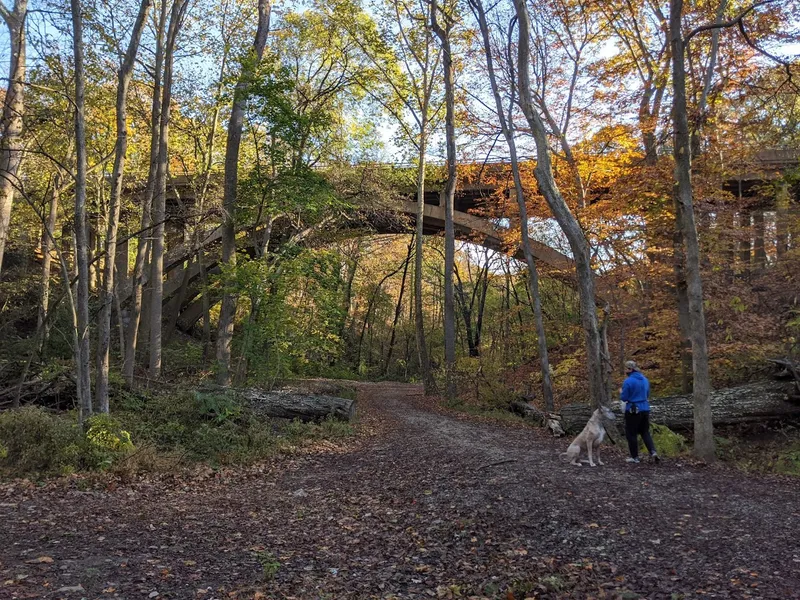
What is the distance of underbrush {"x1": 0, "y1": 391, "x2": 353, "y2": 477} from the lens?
7461mm

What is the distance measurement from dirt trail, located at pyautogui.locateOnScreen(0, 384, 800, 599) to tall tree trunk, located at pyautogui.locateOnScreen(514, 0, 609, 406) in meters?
2.36

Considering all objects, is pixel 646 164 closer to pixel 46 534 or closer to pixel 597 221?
pixel 597 221

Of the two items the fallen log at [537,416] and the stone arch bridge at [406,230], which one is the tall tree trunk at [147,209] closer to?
the stone arch bridge at [406,230]

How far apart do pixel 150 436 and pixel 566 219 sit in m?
8.50

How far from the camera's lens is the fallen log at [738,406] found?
9.68 meters

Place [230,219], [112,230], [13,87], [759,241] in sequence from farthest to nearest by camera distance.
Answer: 1. [759,241]
2. [230,219]
3. [112,230]
4. [13,87]

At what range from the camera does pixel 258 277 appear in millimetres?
12250

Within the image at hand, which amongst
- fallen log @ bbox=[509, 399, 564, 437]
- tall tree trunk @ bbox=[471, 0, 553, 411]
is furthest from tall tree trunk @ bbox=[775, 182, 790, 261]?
fallen log @ bbox=[509, 399, 564, 437]

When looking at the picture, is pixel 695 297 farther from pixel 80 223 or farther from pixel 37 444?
pixel 37 444

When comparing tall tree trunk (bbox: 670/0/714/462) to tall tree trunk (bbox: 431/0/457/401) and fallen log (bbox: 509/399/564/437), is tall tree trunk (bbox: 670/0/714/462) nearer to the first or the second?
fallen log (bbox: 509/399/564/437)

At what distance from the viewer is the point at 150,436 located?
9109 mm

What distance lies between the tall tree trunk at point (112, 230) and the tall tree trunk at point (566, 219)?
7.77 meters

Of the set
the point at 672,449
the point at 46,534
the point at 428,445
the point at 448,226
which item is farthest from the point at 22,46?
the point at 672,449

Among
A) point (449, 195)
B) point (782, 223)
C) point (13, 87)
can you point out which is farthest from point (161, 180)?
point (782, 223)
